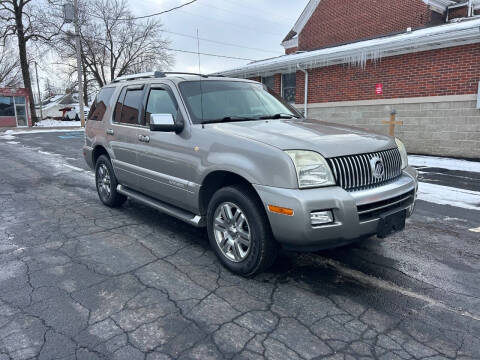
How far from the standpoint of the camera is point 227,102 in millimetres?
4168

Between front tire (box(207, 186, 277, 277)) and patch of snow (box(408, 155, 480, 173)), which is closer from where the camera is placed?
front tire (box(207, 186, 277, 277))

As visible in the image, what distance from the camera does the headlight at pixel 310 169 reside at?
9.43 ft

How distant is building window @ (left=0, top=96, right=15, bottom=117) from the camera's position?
1139 inches

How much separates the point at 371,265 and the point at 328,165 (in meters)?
1.28

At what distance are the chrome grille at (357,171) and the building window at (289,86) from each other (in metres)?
12.0

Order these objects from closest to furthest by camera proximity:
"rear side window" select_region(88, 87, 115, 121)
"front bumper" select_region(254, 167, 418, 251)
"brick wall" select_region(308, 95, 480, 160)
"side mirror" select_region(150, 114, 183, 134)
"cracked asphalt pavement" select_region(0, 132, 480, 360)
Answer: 1. "cracked asphalt pavement" select_region(0, 132, 480, 360)
2. "front bumper" select_region(254, 167, 418, 251)
3. "side mirror" select_region(150, 114, 183, 134)
4. "rear side window" select_region(88, 87, 115, 121)
5. "brick wall" select_region(308, 95, 480, 160)

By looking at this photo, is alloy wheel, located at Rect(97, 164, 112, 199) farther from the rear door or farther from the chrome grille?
the chrome grille

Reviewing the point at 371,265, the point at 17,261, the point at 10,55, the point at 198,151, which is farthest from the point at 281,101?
the point at 10,55

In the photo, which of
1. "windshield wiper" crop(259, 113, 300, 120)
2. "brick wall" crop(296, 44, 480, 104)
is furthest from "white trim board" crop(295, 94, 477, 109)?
"windshield wiper" crop(259, 113, 300, 120)

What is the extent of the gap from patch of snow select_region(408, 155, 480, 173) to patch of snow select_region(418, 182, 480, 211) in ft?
7.96

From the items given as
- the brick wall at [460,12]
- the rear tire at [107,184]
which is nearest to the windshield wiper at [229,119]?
the rear tire at [107,184]

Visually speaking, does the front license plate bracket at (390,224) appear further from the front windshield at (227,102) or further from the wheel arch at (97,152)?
the wheel arch at (97,152)

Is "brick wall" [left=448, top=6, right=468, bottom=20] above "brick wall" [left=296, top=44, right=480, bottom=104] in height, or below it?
above

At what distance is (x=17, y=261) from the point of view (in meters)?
3.73
